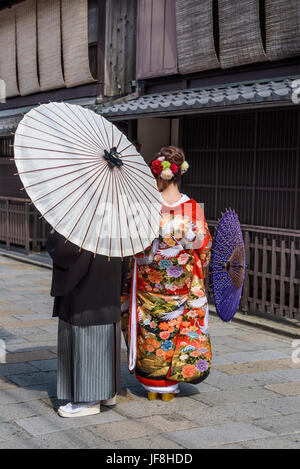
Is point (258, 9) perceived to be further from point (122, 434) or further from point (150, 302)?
point (122, 434)

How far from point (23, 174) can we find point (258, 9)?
5673 millimetres

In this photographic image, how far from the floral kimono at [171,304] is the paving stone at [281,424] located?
2.08 ft

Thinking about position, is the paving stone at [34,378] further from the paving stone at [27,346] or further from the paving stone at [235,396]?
the paving stone at [235,396]

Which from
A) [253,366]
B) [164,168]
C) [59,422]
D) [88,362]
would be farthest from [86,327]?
[253,366]

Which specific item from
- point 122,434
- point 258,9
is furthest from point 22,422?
point 258,9

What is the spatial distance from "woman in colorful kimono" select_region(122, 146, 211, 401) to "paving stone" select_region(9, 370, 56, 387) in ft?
2.93

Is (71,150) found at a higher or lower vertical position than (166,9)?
lower

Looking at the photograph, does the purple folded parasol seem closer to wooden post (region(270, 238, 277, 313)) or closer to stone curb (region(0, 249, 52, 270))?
wooden post (region(270, 238, 277, 313))

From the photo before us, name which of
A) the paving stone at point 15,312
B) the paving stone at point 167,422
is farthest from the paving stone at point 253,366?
the paving stone at point 15,312

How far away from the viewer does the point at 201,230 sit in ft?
16.3

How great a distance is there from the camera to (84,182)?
14.0 feet

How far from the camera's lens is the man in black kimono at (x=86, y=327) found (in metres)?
4.52

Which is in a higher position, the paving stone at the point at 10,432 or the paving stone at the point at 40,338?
the paving stone at the point at 10,432

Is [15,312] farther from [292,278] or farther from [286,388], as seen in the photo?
[286,388]
